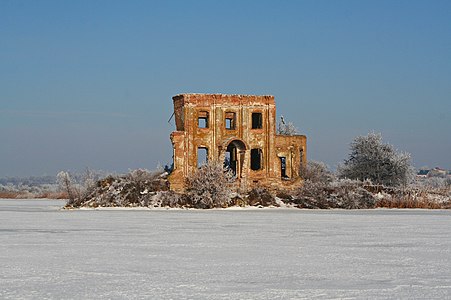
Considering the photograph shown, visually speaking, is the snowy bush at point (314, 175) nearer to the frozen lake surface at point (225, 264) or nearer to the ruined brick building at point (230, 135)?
the ruined brick building at point (230, 135)

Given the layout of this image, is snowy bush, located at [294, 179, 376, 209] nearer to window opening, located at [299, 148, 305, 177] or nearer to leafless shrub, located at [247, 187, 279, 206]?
leafless shrub, located at [247, 187, 279, 206]

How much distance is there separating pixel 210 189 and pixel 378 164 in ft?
55.8

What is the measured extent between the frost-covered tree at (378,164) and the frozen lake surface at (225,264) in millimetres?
28983

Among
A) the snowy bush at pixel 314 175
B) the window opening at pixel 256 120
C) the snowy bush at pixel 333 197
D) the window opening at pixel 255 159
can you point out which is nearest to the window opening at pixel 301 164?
the snowy bush at pixel 314 175

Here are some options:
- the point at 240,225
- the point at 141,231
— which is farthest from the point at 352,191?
the point at 141,231

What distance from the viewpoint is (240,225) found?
1828 centimetres

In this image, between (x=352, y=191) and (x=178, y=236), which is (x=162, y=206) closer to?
(x=352, y=191)

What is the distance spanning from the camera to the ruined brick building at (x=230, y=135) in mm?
35219

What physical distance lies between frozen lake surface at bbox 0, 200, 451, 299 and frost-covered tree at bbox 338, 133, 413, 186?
28983mm

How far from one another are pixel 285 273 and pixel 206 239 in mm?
5021

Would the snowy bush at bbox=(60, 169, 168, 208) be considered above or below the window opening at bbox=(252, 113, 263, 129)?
below

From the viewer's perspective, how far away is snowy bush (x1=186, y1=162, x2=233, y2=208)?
104ft

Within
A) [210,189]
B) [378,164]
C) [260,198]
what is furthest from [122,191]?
[378,164]

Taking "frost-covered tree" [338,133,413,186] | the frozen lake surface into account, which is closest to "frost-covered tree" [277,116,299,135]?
"frost-covered tree" [338,133,413,186]
